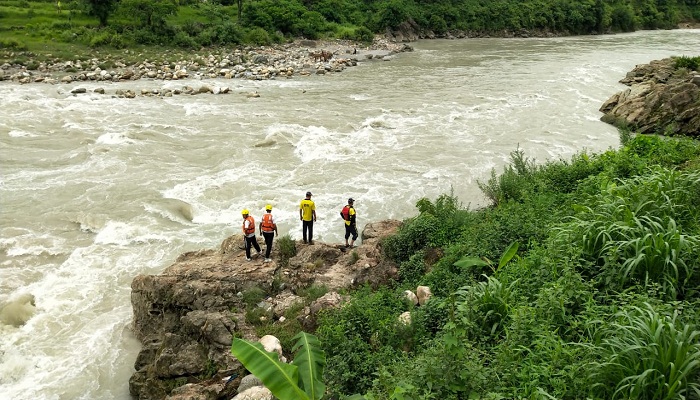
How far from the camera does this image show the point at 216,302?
34.8ft

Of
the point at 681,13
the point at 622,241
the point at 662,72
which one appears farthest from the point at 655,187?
A: the point at 681,13

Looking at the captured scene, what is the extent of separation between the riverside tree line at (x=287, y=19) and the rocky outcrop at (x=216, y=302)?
135 feet

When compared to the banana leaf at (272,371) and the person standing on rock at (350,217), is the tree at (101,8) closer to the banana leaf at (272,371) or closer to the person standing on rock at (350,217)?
the person standing on rock at (350,217)

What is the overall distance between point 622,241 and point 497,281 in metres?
1.97

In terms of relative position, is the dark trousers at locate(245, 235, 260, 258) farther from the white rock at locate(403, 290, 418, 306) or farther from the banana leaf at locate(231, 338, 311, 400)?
the banana leaf at locate(231, 338, 311, 400)

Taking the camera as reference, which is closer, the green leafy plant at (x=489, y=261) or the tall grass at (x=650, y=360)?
the tall grass at (x=650, y=360)

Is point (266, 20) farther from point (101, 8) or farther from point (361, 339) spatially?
point (361, 339)

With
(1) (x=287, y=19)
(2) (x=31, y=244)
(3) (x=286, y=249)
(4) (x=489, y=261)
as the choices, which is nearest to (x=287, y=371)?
(4) (x=489, y=261)

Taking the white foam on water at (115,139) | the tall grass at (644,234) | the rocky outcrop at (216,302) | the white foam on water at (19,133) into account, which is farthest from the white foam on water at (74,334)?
the white foam on water at (19,133)

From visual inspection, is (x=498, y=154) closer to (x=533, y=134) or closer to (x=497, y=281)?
(x=533, y=134)

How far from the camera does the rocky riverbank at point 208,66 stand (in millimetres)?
36531

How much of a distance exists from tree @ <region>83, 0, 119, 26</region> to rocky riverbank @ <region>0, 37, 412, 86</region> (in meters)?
8.67

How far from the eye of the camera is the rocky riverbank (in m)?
36.5

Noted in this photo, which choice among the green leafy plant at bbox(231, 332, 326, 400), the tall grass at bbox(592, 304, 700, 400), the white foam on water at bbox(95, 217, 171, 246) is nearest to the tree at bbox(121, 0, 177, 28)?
the white foam on water at bbox(95, 217, 171, 246)
